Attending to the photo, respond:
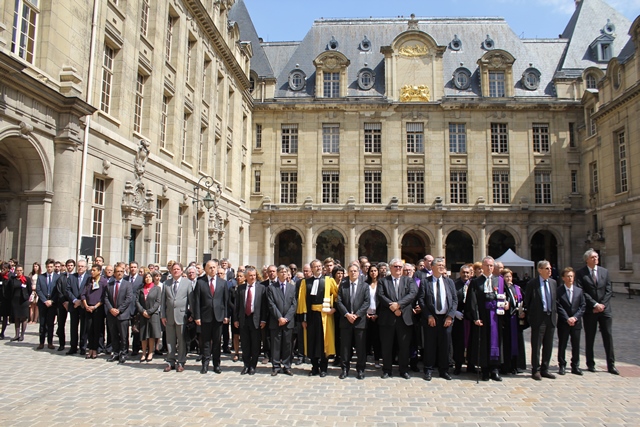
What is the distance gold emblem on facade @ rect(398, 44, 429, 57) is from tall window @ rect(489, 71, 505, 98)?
519 cm

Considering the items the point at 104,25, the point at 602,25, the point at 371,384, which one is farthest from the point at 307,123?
the point at 371,384

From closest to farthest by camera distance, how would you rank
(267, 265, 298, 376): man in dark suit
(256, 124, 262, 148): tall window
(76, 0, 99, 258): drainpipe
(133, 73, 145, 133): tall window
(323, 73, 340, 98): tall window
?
(267, 265, 298, 376): man in dark suit, (76, 0, 99, 258): drainpipe, (133, 73, 145, 133): tall window, (256, 124, 262, 148): tall window, (323, 73, 340, 98): tall window

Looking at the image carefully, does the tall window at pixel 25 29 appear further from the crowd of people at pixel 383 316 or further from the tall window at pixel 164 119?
the tall window at pixel 164 119

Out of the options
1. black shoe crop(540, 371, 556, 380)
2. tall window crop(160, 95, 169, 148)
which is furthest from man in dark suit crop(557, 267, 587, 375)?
tall window crop(160, 95, 169, 148)

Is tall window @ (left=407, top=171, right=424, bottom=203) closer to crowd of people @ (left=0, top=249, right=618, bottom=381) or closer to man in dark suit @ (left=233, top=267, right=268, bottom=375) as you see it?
crowd of people @ (left=0, top=249, right=618, bottom=381)

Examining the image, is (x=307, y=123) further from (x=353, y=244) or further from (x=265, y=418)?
(x=265, y=418)

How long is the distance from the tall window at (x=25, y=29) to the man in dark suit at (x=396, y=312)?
1096 cm

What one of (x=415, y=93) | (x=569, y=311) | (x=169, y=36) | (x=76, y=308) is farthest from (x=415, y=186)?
(x=76, y=308)

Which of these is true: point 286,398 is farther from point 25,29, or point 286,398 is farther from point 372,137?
point 372,137

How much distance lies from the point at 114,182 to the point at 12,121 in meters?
4.50

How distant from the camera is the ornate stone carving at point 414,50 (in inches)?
1437

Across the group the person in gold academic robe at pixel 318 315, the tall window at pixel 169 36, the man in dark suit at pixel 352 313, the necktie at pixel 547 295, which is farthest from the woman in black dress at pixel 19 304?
the tall window at pixel 169 36

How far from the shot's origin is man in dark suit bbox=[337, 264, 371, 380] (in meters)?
8.46

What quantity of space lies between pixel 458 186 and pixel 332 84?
12092 mm
